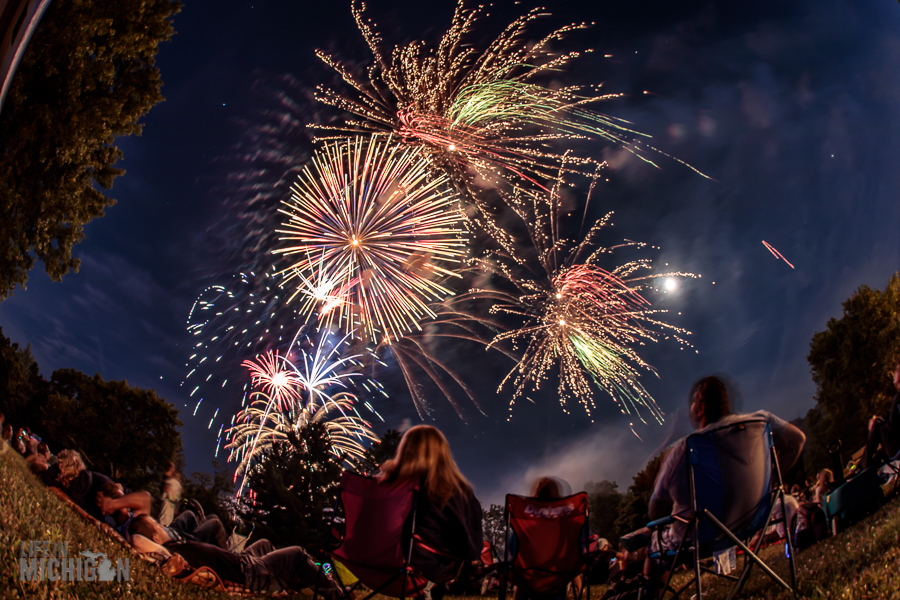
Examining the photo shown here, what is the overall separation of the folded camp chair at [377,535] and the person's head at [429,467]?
0.67 feet

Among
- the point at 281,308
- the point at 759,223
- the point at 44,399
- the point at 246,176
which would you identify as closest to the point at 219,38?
the point at 246,176

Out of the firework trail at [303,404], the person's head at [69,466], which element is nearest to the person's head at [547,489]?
the firework trail at [303,404]

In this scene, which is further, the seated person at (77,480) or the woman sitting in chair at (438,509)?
the seated person at (77,480)

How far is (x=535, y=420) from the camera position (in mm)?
5367

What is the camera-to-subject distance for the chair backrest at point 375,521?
3830mm

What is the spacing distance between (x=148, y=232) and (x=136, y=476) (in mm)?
2542

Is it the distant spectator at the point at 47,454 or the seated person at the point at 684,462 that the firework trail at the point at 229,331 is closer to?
the distant spectator at the point at 47,454

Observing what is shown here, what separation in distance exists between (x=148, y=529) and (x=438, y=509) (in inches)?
113

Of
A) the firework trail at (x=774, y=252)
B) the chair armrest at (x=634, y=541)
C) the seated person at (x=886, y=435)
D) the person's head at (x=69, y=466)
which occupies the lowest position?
the person's head at (x=69, y=466)

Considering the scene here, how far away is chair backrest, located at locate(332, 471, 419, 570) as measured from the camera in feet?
12.6

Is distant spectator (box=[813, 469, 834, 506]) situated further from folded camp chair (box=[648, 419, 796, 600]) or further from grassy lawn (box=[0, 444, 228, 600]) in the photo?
grassy lawn (box=[0, 444, 228, 600])

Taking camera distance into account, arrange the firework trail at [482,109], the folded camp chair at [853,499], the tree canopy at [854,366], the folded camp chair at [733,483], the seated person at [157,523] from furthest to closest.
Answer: the firework trail at [482,109] → the seated person at [157,523] → the tree canopy at [854,366] → the folded camp chair at [853,499] → the folded camp chair at [733,483]

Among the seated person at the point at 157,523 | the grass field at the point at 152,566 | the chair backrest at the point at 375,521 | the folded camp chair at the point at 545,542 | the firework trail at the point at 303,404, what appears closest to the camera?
the grass field at the point at 152,566

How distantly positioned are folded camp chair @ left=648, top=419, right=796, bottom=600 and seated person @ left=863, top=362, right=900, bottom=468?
3.78 ft
